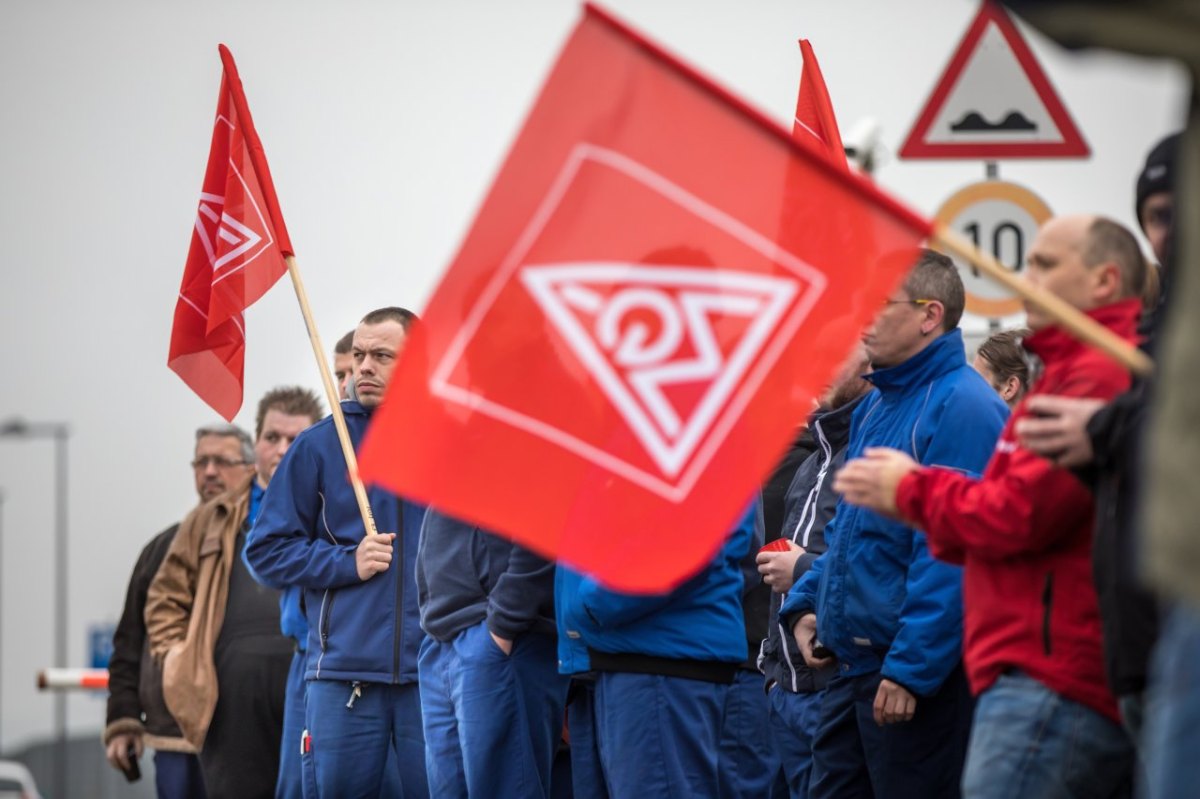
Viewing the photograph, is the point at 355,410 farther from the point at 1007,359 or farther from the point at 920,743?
Answer: the point at 920,743

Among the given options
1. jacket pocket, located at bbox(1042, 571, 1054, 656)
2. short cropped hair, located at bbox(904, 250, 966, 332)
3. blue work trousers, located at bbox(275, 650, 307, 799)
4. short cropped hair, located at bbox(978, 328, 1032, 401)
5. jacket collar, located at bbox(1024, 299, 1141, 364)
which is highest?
short cropped hair, located at bbox(904, 250, 966, 332)

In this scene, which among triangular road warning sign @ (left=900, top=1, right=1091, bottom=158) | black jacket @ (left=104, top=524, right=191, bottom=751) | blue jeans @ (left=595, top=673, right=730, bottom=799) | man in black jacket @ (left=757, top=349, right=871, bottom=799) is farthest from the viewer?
black jacket @ (left=104, top=524, right=191, bottom=751)

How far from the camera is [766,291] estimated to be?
4.64 metres

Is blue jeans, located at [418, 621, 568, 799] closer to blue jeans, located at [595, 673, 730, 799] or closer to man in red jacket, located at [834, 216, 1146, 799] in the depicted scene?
blue jeans, located at [595, 673, 730, 799]

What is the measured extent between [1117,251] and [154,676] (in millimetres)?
7815

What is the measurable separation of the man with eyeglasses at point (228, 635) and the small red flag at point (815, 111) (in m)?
3.71

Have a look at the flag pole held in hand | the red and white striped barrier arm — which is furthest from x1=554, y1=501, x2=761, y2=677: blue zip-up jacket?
the red and white striped barrier arm

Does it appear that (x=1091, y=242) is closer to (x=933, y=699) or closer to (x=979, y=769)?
(x=979, y=769)

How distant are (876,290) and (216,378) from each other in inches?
227

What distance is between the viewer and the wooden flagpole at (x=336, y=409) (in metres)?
8.84

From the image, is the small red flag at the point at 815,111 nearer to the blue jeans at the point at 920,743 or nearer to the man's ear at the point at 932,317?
the man's ear at the point at 932,317

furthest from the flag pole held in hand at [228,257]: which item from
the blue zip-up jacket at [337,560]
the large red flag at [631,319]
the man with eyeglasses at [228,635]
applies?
the large red flag at [631,319]

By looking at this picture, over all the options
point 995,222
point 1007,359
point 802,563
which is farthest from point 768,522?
point 995,222

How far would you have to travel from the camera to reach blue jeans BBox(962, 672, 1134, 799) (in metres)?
4.82
